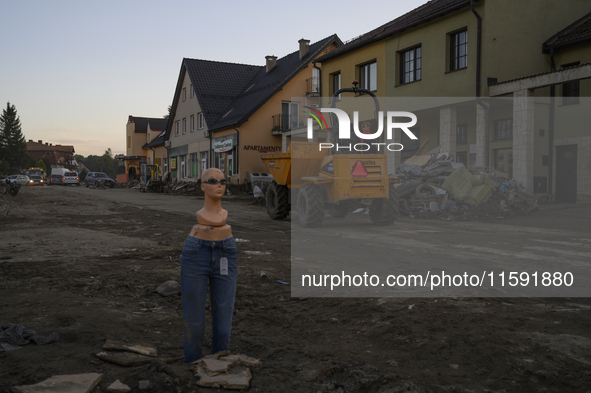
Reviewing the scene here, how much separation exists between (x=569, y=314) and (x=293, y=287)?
2.97 meters

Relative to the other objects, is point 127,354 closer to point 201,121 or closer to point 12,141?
point 201,121

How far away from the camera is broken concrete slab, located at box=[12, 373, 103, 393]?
3.03m

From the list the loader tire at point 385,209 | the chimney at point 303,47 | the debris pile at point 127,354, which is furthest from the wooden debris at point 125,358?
the chimney at point 303,47

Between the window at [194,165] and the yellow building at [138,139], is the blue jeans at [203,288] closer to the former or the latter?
the window at [194,165]

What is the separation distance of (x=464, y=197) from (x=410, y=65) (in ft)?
28.3

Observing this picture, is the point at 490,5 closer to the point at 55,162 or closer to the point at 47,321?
the point at 47,321

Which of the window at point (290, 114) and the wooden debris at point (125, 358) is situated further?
the window at point (290, 114)


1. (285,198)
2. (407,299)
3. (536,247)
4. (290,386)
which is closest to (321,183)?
(285,198)

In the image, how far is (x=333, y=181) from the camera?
1220 centimetres

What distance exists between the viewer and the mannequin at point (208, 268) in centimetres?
345

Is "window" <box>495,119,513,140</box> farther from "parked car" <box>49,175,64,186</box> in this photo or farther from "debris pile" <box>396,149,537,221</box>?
"parked car" <box>49,175,64,186</box>

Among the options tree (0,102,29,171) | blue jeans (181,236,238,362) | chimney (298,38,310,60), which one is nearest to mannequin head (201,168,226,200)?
blue jeans (181,236,238,362)

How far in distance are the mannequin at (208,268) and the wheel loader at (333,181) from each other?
8.45 m

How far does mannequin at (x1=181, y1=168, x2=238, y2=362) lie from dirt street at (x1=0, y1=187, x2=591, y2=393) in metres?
0.30
